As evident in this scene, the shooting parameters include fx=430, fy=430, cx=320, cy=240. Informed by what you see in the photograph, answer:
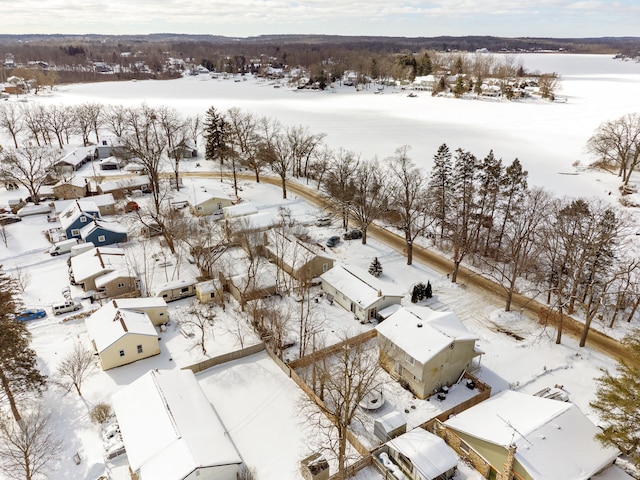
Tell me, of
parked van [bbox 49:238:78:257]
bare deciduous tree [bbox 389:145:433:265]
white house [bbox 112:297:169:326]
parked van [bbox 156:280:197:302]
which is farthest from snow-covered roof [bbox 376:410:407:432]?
parked van [bbox 49:238:78:257]

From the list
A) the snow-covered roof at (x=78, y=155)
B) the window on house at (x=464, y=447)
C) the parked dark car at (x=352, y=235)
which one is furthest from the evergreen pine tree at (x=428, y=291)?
the snow-covered roof at (x=78, y=155)

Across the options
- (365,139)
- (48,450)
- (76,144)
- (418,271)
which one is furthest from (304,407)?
(76,144)

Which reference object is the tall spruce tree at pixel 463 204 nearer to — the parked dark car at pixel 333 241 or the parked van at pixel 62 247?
the parked dark car at pixel 333 241

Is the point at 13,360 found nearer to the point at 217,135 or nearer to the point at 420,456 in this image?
the point at 420,456

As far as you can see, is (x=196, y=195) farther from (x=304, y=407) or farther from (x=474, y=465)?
(x=474, y=465)

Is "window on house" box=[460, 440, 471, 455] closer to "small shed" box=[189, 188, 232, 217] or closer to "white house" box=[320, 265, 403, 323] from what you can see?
"white house" box=[320, 265, 403, 323]

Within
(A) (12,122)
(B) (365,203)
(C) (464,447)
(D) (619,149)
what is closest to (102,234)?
(B) (365,203)

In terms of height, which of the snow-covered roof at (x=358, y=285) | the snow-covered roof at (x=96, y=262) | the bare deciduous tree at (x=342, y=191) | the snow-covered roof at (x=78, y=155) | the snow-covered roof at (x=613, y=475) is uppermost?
the bare deciduous tree at (x=342, y=191)

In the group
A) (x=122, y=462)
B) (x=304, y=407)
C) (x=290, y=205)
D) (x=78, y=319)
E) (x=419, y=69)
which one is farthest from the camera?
(x=419, y=69)
